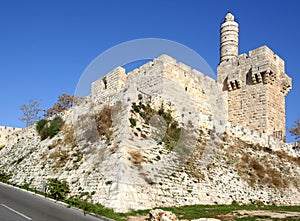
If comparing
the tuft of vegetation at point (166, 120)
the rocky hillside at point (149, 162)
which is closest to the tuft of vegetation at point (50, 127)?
the rocky hillside at point (149, 162)

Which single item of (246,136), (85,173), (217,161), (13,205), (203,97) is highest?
(203,97)

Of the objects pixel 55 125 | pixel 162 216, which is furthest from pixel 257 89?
pixel 162 216

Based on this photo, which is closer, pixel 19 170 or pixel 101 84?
pixel 19 170

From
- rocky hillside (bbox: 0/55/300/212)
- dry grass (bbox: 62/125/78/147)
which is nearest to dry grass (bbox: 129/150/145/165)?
rocky hillside (bbox: 0/55/300/212)

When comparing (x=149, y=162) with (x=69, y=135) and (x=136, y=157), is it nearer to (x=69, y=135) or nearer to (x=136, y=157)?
(x=136, y=157)

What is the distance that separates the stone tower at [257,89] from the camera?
2639cm

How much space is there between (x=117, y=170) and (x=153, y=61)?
11.5 m

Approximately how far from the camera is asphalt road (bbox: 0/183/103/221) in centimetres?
923

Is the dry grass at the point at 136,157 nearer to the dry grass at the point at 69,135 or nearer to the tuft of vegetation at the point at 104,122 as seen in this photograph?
the tuft of vegetation at the point at 104,122

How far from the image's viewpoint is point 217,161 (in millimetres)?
17938

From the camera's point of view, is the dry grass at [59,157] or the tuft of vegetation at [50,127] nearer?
the dry grass at [59,157]

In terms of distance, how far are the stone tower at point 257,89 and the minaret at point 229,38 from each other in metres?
1.81

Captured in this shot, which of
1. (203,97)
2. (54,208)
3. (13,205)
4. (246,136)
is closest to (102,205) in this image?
(54,208)

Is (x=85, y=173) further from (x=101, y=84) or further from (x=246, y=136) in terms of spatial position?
(x=101, y=84)
